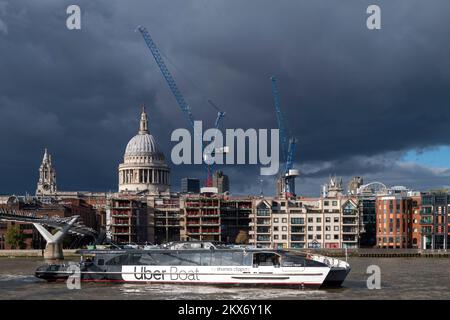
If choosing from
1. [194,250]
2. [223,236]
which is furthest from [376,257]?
[194,250]

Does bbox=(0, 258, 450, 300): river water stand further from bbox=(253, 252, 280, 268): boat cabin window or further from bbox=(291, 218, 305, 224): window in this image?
bbox=(291, 218, 305, 224): window

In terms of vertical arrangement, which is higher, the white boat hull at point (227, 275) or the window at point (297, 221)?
the window at point (297, 221)

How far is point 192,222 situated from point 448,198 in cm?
5308

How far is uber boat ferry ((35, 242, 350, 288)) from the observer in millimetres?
59281

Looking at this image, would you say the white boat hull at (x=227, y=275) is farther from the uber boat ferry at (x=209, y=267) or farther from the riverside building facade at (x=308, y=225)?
the riverside building facade at (x=308, y=225)

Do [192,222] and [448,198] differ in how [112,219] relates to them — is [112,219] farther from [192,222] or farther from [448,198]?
[448,198]

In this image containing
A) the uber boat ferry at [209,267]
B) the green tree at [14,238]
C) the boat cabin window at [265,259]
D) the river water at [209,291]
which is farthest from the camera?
the green tree at [14,238]

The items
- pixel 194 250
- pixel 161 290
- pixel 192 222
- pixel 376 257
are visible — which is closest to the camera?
pixel 161 290

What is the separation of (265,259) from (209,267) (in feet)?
14.6

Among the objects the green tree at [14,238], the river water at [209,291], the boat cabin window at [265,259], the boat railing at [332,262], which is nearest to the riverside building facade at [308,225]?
the green tree at [14,238]

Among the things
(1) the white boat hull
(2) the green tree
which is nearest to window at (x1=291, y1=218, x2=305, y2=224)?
(2) the green tree

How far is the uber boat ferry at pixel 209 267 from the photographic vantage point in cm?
5928

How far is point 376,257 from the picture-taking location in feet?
443

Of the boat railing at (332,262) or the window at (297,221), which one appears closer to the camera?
the boat railing at (332,262)
